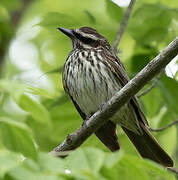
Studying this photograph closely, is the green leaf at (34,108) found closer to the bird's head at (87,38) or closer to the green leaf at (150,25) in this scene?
the green leaf at (150,25)

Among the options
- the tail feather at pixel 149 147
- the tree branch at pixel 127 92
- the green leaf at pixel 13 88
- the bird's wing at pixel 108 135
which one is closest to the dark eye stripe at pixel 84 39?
the bird's wing at pixel 108 135

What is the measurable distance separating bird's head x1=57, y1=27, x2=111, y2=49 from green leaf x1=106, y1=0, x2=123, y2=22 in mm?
481

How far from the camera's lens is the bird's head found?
5.52m

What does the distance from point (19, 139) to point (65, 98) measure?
299cm

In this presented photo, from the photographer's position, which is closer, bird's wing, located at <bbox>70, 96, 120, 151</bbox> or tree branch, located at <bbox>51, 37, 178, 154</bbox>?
tree branch, located at <bbox>51, 37, 178, 154</bbox>

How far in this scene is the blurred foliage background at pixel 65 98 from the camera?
2.09m

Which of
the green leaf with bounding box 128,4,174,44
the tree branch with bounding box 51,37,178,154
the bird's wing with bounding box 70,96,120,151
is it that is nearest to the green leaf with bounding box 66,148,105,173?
the tree branch with bounding box 51,37,178,154

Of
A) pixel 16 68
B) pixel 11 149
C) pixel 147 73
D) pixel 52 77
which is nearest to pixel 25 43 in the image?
pixel 16 68

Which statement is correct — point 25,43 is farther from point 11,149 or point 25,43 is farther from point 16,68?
point 11,149

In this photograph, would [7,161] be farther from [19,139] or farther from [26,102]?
[26,102]

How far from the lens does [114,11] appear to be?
5.02m

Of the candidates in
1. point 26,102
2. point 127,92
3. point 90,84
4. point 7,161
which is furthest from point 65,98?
point 7,161

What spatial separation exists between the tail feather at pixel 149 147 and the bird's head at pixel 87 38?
116 centimetres

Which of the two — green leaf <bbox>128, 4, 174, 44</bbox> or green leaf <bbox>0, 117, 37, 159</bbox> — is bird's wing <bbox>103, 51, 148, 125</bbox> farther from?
green leaf <bbox>0, 117, 37, 159</bbox>
